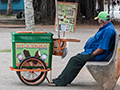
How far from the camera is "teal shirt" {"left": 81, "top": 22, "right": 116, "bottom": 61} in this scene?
16.6 ft

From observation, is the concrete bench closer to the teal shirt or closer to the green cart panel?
the teal shirt

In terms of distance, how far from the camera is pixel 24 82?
548 cm

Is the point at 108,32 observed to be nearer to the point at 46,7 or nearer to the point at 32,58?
the point at 32,58

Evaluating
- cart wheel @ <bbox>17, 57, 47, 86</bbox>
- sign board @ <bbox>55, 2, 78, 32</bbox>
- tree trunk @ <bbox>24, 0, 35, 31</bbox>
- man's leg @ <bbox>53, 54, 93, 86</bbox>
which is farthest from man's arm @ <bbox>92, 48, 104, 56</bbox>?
tree trunk @ <bbox>24, 0, 35, 31</bbox>

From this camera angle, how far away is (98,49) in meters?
5.12

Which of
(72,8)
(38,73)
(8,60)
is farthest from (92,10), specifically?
(38,73)

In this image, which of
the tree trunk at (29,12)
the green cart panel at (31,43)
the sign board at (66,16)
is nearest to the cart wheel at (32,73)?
the green cart panel at (31,43)

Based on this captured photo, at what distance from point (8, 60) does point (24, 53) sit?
2788 mm

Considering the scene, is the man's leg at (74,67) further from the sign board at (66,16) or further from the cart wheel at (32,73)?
the sign board at (66,16)

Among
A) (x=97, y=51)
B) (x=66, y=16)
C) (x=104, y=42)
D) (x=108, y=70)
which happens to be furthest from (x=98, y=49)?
(x=66, y=16)

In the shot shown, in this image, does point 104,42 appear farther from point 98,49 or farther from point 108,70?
point 108,70

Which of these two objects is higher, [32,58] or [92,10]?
[92,10]

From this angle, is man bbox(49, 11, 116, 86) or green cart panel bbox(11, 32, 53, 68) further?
green cart panel bbox(11, 32, 53, 68)

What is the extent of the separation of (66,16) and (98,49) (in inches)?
128
